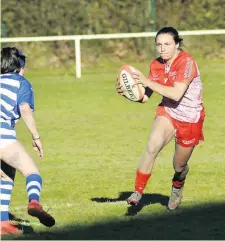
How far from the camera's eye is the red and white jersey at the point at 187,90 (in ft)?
29.4

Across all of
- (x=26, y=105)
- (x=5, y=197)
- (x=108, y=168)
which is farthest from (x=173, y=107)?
(x=108, y=168)

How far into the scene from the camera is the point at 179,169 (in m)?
9.36

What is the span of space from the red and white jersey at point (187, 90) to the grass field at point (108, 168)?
971 mm

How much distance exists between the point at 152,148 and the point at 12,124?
1.68 m

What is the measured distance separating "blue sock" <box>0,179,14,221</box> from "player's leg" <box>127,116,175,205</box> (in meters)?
1.42

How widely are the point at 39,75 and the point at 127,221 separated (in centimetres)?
1713

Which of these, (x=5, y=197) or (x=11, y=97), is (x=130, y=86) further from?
(x=5, y=197)

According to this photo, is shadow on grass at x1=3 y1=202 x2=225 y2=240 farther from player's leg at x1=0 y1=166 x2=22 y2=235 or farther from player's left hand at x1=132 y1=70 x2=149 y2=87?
player's left hand at x1=132 y1=70 x2=149 y2=87

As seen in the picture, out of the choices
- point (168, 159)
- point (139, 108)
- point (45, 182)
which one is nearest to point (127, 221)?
point (45, 182)

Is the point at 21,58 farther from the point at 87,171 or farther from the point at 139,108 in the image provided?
the point at 139,108

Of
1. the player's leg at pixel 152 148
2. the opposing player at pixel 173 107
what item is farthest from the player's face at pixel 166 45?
the player's leg at pixel 152 148

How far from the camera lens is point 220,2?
2664 cm

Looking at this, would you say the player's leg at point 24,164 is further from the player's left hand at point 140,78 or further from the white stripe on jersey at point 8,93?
the player's left hand at point 140,78

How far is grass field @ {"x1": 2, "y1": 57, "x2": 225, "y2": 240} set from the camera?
8.34 metres
